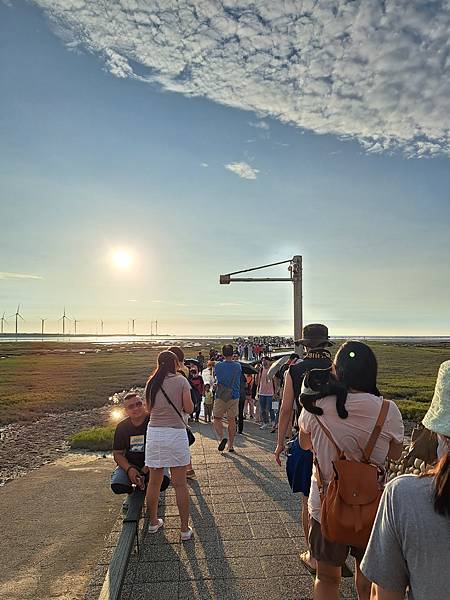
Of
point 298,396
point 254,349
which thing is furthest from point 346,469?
point 254,349

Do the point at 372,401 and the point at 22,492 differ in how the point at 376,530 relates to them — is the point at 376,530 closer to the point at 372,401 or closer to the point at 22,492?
the point at 372,401

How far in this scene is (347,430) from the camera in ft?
8.64

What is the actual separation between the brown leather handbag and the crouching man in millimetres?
2817

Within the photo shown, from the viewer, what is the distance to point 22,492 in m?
7.97

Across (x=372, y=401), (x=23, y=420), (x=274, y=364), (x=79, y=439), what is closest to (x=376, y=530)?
(x=372, y=401)

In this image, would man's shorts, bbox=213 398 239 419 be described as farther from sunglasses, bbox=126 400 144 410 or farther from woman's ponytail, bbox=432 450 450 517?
woman's ponytail, bbox=432 450 450 517

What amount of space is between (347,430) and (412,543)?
4.02 ft

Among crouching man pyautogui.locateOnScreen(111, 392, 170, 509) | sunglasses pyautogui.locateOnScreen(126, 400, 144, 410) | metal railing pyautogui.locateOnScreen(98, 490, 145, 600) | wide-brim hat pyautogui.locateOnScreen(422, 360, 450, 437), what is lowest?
metal railing pyautogui.locateOnScreen(98, 490, 145, 600)

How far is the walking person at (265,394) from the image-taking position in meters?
11.1

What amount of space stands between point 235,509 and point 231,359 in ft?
10.0

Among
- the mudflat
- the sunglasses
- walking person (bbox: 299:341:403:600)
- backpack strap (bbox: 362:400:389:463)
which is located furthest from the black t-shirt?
backpack strap (bbox: 362:400:389:463)

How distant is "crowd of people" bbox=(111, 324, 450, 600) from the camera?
142 cm

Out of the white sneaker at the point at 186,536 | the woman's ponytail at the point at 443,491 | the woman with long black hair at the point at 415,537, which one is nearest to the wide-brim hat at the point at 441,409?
the woman with long black hair at the point at 415,537

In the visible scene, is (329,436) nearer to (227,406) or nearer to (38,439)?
(227,406)
